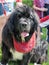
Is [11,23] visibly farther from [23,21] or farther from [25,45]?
[25,45]

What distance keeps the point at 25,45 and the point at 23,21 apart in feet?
1.36

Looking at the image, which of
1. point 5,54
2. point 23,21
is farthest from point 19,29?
point 5,54

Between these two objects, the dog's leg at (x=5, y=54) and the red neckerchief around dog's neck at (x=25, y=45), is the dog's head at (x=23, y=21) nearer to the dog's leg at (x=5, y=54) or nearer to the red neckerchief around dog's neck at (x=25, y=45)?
the red neckerchief around dog's neck at (x=25, y=45)

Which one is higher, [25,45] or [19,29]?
[19,29]

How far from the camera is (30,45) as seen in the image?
3764 millimetres

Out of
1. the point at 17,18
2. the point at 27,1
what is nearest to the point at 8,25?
the point at 17,18

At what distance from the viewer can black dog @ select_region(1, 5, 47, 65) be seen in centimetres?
354

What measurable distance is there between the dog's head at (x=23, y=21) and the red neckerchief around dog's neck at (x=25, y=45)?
5.7 inches

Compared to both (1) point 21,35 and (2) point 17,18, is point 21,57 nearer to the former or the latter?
(1) point 21,35

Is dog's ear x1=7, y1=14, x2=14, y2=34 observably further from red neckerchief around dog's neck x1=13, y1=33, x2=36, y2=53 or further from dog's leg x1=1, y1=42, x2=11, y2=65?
dog's leg x1=1, y1=42, x2=11, y2=65

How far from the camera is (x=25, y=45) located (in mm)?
3795

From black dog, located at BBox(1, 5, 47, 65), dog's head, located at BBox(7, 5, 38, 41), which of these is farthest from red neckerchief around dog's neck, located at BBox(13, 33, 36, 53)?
dog's head, located at BBox(7, 5, 38, 41)

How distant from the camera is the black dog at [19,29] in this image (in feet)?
11.6

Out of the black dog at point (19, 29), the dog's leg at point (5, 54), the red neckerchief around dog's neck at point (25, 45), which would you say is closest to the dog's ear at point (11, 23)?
the black dog at point (19, 29)
